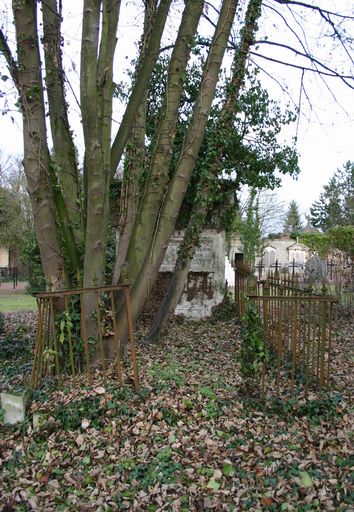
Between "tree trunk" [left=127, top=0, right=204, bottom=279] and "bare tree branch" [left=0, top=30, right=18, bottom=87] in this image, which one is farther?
"tree trunk" [left=127, top=0, right=204, bottom=279]

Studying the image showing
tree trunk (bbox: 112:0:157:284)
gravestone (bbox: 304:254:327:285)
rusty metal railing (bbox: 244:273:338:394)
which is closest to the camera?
rusty metal railing (bbox: 244:273:338:394)

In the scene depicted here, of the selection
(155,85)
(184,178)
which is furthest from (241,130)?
(184,178)

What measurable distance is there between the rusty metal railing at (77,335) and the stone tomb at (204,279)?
4994 mm

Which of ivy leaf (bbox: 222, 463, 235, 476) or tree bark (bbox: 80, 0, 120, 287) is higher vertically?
tree bark (bbox: 80, 0, 120, 287)

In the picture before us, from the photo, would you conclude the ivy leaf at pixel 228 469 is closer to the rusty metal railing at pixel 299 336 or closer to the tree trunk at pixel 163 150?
the rusty metal railing at pixel 299 336

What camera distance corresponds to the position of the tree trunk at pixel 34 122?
462 centimetres

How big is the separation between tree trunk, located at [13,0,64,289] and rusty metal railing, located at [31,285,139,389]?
36 cm

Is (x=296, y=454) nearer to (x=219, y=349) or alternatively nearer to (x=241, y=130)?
(x=219, y=349)

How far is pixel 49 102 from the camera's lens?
4.89m

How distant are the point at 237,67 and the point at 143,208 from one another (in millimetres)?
3765

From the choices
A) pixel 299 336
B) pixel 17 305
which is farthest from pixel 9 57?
pixel 17 305

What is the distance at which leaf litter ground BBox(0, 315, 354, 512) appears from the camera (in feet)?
9.64

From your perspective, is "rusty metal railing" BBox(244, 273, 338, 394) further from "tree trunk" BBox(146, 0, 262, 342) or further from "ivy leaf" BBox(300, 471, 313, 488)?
"tree trunk" BBox(146, 0, 262, 342)

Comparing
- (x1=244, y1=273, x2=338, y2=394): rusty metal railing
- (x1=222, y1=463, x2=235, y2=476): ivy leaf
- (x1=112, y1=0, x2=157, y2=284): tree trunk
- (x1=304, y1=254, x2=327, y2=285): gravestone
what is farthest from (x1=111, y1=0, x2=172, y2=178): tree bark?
(x1=304, y1=254, x2=327, y2=285): gravestone
